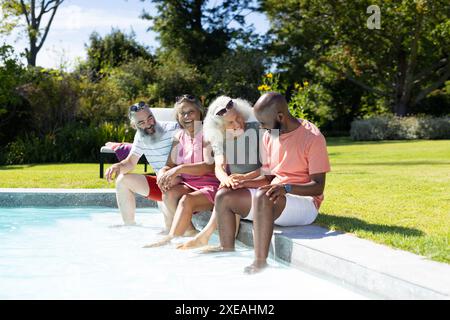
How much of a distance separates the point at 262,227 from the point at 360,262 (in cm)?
78

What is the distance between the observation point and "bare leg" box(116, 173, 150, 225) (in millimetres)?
6133

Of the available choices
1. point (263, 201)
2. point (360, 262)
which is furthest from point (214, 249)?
point (360, 262)

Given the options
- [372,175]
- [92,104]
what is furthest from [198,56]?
[372,175]

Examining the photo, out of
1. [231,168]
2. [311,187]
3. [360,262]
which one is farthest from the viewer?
[231,168]

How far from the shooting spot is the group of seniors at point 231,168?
443 centimetres

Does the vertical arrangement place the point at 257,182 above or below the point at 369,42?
below

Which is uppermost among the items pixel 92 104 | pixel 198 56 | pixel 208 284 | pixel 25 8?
pixel 25 8

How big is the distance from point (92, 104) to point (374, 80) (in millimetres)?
18645

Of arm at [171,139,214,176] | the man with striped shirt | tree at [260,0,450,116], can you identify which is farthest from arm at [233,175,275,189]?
tree at [260,0,450,116]

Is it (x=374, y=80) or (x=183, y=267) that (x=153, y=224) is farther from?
(x=374, y=80)

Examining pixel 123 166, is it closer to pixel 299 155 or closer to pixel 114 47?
pixel 299 155

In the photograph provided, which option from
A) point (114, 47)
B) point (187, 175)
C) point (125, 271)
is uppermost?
point (114, 47)

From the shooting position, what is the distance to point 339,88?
119 feet

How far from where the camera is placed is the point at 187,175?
564 centimetres
